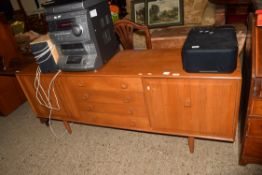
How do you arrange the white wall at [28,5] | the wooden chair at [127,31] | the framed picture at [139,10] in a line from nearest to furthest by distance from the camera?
the wooden chair at [127,31] < the framed picture at [139,10] < the white wall at [28,5]

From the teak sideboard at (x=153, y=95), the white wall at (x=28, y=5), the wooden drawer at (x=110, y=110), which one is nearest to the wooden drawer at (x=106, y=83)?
the teak sideboard at (x=153, y=95)

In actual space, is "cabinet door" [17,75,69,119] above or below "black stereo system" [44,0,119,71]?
below

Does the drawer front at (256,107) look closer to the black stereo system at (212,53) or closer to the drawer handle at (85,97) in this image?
the black stereo system at (212,53)

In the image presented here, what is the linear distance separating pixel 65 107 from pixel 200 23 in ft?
6.86

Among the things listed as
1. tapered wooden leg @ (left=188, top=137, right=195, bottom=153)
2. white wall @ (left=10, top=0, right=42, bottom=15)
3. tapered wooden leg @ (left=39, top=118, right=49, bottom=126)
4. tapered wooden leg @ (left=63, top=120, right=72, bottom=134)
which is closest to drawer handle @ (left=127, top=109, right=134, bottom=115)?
tapered wooden leg @ (left=188, top=137, right=195, bottom=153)

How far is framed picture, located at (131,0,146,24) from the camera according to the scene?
117 inches

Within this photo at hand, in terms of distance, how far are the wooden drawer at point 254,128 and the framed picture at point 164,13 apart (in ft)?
6.54

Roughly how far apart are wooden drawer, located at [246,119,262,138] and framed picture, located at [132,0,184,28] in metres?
1.99

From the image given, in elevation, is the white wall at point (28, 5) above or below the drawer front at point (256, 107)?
above

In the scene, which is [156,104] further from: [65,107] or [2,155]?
[2,155]

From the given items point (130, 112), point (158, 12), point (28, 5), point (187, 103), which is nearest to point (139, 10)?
point (158, 12)

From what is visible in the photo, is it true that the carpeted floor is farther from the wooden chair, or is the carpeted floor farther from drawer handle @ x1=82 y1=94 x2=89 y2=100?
the wooden chair

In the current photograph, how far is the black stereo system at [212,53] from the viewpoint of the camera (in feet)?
3.59

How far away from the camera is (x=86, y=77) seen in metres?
1.51
